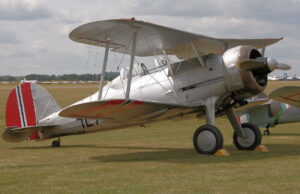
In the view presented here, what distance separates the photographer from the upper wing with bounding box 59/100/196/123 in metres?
8.59

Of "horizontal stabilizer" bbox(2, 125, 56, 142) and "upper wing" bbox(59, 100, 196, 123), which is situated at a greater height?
"upper wing" bbox(59, 100, 196, 123)

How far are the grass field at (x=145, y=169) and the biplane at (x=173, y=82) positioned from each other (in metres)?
0.56

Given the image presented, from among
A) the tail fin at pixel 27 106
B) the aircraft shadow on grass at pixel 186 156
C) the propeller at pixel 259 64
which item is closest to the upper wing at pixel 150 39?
the propeller at pixel 259 64

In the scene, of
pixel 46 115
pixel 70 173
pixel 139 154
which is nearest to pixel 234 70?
pixel 139 154

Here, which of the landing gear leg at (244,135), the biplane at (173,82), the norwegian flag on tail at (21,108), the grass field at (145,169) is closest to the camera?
the grass field at (145,169)

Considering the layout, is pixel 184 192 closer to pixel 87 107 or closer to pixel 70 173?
pixel 70 173

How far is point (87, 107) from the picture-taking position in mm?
8688

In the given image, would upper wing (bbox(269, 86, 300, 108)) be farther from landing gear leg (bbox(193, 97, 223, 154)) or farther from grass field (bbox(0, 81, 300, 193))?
landing gear leg (bbox(193, 97, 223, 154))

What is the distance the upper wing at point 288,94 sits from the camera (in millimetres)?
9915

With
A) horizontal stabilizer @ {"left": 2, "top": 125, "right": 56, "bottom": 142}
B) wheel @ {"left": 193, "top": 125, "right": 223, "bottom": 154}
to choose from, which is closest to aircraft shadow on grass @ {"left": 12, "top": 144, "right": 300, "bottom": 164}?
wheel @ {"left": 193, "top": 125, "right": 223, "bottom": 154}

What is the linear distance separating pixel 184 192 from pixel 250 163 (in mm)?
2752

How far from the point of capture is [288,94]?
1036cm

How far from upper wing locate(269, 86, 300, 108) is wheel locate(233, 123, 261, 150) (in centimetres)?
83

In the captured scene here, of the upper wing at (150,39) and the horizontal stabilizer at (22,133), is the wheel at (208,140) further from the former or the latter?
the horizontal stabilizer at (22,133)
